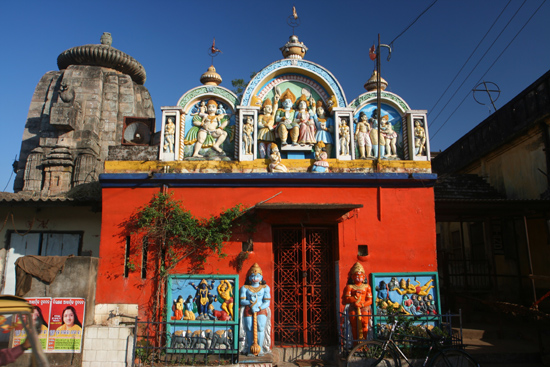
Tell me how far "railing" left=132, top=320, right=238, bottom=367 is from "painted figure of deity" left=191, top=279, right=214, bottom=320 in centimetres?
18

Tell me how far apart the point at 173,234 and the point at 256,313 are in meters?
2.38

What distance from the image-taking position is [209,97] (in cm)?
1040

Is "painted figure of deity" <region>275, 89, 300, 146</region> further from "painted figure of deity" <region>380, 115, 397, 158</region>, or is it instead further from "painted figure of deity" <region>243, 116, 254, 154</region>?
"painted figure of deity" <region>380, 115, 397, 158</region>

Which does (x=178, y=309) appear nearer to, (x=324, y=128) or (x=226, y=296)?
(x=226, y=296)

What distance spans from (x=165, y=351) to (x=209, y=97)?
5.75 metres

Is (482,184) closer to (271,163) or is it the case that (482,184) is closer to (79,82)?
(271,163)

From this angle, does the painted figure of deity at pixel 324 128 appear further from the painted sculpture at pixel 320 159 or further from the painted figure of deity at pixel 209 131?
the painted figure of deity at pixel 209 131

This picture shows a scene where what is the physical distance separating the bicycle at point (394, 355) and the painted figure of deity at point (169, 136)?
19.0 ft

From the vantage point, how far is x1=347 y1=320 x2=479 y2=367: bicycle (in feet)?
24.9

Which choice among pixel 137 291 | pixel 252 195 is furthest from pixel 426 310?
pixel 137 291

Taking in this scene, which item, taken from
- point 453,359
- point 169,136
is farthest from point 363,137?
point 453,359

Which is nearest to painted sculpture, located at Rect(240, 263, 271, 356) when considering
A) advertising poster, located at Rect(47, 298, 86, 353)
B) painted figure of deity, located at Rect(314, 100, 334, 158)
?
advertising poster, located at Rect(47, 298, 86, 353)

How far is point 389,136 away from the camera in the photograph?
10258 millimetres

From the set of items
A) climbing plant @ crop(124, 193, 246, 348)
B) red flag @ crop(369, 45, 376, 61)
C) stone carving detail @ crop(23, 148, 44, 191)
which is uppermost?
red flag @ crop(369, 45, 376, 61)
